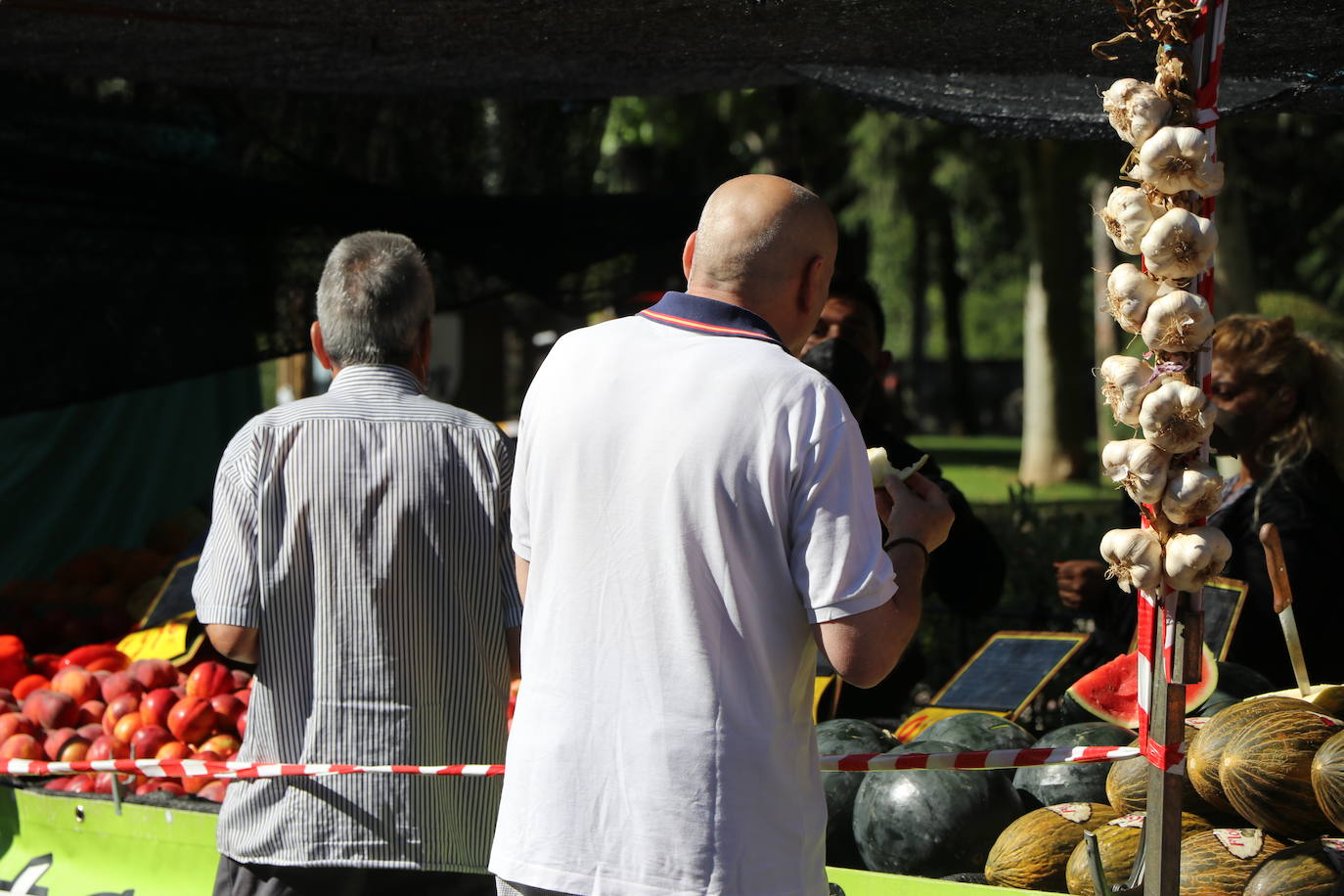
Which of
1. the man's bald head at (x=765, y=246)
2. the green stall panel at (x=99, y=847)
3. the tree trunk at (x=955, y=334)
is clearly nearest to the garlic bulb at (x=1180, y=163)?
the man's bald head at (x=765, y=246)

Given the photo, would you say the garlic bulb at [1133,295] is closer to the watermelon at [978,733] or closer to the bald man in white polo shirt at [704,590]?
the bald man in white polo shirt at [704,590]

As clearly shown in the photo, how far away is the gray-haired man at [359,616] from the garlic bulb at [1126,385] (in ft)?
4.15

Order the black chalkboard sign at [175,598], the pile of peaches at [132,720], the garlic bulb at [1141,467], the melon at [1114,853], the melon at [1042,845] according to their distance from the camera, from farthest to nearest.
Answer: the black chalkboard sign at [175,598]
the pile of peaches at [132,720]
the melon at [1042,845]
the melon at [1114,853]
the garlic bulb at [1141,467]

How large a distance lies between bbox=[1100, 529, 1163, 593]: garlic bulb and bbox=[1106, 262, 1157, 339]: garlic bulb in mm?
312

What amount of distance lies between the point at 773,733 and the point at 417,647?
1119 millimetres

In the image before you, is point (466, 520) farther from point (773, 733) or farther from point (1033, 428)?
point (1033, 428)

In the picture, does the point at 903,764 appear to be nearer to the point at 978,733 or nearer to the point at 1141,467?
the point at 978,733

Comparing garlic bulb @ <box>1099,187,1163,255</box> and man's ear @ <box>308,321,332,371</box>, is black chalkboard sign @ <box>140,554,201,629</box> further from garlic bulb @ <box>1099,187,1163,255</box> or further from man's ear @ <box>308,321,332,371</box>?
garlic bulb @ <box>1099,187,1163,255</box>

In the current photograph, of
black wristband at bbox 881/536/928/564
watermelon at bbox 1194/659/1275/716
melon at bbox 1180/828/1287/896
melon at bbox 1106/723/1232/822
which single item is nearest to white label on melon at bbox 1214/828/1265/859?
melon at bbox 1180/828/1287/896

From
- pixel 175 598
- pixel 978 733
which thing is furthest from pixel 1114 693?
pixel 175 598

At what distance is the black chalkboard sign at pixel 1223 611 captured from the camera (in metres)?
3.51

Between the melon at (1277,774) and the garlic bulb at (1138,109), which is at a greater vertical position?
the garlic bulb at (1138,109)

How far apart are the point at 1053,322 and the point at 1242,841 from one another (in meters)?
13.0

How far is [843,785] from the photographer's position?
3.29 metres
